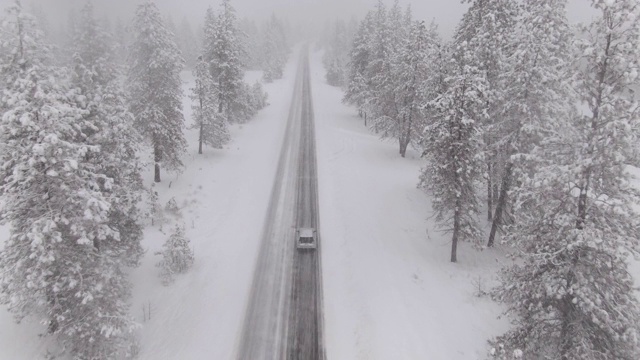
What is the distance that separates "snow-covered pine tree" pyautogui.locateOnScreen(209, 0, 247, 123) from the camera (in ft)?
144

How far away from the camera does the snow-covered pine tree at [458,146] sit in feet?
69.1

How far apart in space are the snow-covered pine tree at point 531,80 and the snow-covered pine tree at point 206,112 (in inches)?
944

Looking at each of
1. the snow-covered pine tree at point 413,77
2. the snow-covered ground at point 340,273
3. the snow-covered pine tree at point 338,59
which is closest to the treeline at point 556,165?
the snow-covered ground at point 340,273

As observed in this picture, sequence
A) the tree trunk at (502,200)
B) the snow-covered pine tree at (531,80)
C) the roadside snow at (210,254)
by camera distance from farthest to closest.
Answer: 1. the tree trunk at (502,200)
2. the snow-covered pine tree at (531,80)
3. the roadside snow at (210,254)

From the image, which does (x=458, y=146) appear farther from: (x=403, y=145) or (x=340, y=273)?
(x=403, y=145)

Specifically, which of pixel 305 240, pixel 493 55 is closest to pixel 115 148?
pixel 305 240

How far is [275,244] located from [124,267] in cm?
856

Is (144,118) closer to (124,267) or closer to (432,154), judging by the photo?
(124,267)

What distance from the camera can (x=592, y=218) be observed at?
1359cm

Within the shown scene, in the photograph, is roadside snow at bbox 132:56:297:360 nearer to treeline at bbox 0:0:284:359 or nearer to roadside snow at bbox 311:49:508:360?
treeline at bbox 0:0:284:359

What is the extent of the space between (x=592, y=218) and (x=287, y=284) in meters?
14.3

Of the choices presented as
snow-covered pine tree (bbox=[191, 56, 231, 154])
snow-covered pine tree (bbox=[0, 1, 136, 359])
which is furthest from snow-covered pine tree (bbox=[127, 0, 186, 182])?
snow-covered pine tree (bbox=[0, 1, 136, 359])

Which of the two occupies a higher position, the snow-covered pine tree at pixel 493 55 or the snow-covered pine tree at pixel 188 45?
the snow-covered pine tree at pixel 188 45

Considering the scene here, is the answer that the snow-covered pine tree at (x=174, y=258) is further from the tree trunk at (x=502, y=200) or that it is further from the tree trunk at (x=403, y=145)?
the tree trunk at (x=403, y=145)
